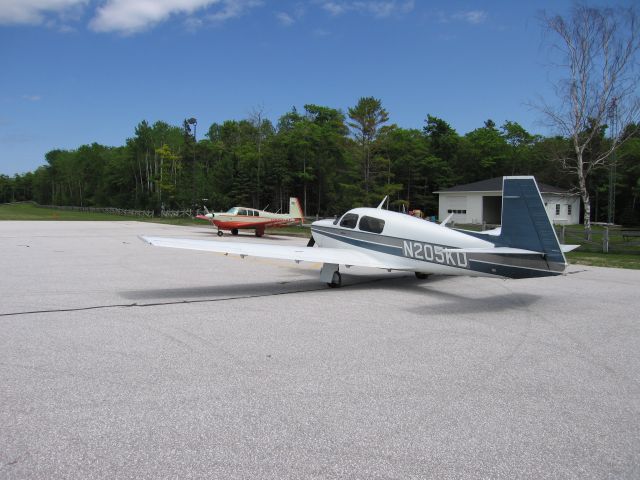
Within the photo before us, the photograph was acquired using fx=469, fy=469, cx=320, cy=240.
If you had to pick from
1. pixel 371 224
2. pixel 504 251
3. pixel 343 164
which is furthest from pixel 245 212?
pixel 343 164

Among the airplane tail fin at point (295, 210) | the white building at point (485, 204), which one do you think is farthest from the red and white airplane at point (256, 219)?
the white building at point (485, 204)

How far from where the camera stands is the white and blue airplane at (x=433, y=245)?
821 centimetres

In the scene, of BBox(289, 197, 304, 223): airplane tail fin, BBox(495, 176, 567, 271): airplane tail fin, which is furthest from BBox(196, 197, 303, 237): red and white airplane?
BBox(495, 176, 567, 271): airplane tail fin

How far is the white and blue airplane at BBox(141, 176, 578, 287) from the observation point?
26.9ft

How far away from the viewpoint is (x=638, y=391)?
477 centimetres

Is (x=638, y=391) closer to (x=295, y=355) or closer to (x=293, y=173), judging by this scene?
(x=295, y=355)

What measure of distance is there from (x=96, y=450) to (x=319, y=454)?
1624 mm

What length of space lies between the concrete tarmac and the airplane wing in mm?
1003

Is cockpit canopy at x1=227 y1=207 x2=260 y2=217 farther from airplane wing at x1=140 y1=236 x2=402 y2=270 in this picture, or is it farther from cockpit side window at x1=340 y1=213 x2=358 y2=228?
airplane wing at x1=140 y1=236 x2=402 y2=270

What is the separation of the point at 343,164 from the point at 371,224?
51599 millimetres

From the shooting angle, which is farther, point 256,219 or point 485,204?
point 485,204

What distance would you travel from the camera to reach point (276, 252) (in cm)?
1066

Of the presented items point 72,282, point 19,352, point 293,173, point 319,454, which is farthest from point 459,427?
point 293,173

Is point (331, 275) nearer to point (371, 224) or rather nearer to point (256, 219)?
point (371, 224)
